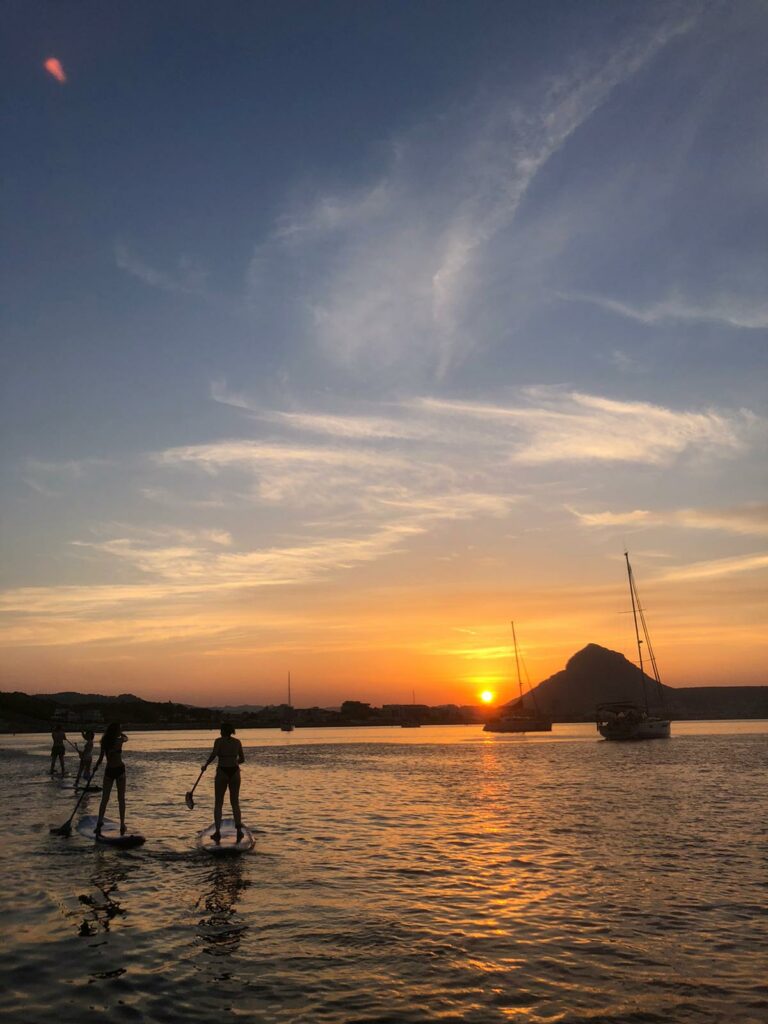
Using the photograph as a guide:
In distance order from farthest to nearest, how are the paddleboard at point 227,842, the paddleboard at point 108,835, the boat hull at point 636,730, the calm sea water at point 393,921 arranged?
the boat hull at point 636,730 → the paddleboard at point 108,835 → the paddleboard at point 227,842 → the calm sea water at point 393,921

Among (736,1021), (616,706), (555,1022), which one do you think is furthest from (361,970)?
(616,706)

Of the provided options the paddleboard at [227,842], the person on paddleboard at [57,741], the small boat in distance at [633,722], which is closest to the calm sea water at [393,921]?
the paddleboard at [227,842]

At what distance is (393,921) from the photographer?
1171 centimetres

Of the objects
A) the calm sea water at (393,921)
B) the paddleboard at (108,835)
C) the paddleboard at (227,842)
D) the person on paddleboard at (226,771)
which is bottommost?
the calm sea water at (393,921)

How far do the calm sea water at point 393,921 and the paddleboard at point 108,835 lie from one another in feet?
1.40

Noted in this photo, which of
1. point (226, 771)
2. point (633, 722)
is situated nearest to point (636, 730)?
point (633, 722)

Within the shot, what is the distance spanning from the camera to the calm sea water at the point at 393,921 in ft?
27.3

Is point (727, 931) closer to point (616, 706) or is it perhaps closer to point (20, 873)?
point (20, 873)

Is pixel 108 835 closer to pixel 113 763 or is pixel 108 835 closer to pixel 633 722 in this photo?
pixel 113 763

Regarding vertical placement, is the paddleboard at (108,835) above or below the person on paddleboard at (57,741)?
below

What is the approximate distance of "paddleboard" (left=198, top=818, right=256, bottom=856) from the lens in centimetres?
1688

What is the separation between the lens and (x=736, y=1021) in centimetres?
778

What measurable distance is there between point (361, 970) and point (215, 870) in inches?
271

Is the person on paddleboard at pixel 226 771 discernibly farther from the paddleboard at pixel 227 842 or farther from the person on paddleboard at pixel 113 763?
the person on paddleboard at pixel 113 763
